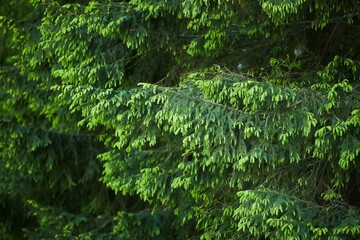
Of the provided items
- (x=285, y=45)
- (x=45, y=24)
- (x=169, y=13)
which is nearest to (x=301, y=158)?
(x=285, y=45)

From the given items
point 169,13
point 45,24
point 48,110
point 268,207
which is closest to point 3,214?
point 48,110

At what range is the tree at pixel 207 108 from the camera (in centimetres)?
523

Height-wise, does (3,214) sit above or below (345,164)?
below

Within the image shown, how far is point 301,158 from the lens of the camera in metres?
5.73

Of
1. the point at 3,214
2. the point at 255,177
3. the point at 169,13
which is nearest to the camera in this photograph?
the point at 255,177

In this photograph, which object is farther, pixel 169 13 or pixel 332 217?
pixel 169 13

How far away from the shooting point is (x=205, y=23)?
19.6 ft

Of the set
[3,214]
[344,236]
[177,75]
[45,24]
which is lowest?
[3,214]

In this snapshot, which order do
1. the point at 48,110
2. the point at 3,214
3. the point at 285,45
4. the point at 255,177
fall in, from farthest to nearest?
the point at 3,214, the point at 48,110, the point at 285,45, the point at 255,177

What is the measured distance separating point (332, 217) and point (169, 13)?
2384 mm

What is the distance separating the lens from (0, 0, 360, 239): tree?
206 inches

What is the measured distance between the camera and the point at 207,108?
209 inches

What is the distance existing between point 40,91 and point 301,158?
12.0 feet

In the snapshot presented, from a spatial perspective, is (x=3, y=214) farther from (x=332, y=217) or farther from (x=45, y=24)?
(x=332, y=217)
